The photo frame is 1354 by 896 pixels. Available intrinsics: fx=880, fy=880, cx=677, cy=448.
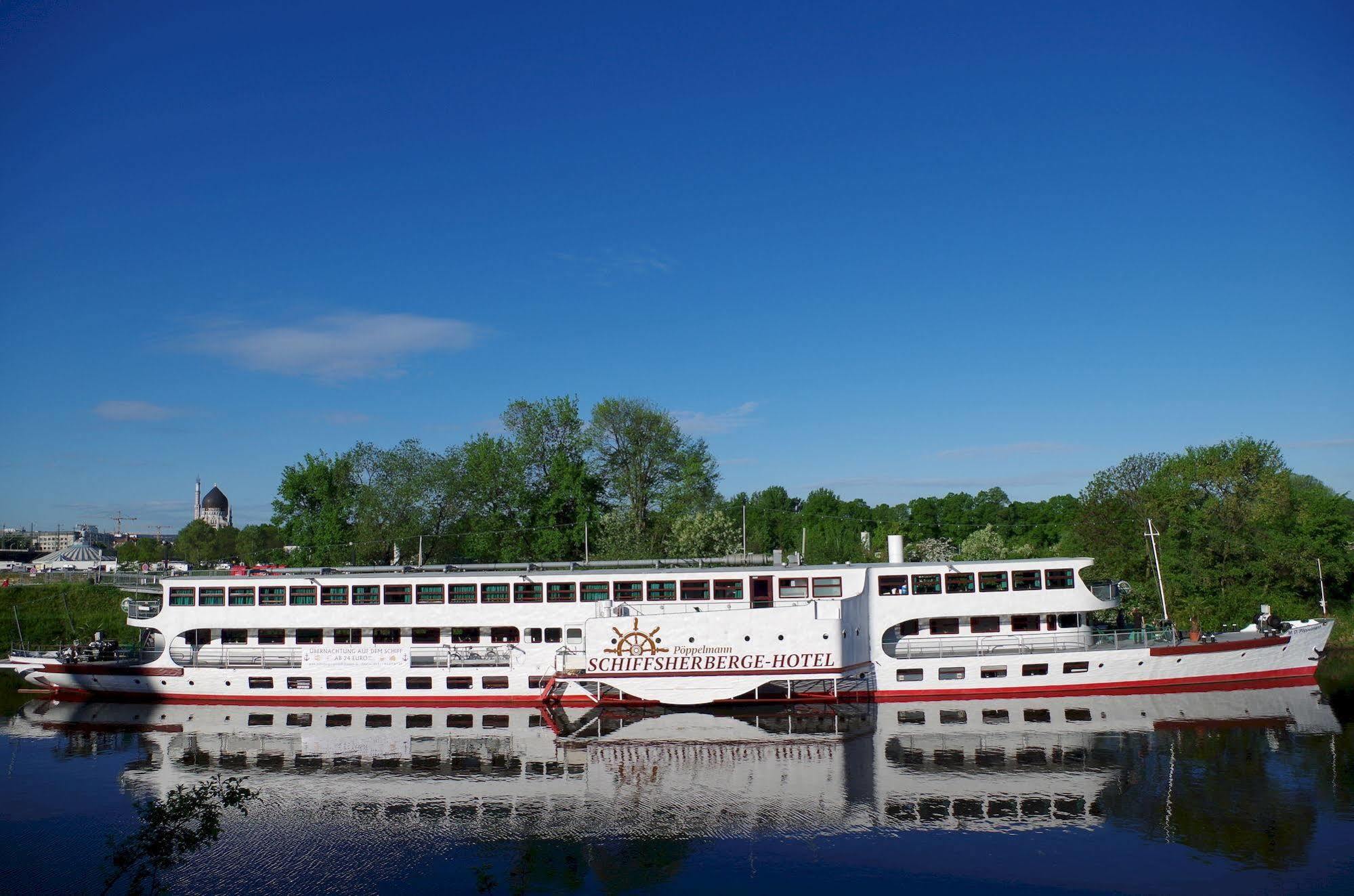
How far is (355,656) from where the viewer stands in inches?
1762

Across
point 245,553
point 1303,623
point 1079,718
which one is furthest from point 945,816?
point 245,553

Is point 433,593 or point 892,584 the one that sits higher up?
point 892,584

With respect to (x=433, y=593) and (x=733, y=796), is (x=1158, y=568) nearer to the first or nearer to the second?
(x=733, y=796)

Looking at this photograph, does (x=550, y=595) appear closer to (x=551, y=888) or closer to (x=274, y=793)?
(x=274, y=793)

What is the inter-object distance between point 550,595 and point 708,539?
93.9 feet

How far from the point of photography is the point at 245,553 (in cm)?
15200

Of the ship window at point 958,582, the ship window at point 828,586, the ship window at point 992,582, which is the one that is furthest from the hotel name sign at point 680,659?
the ship window at point 992,582

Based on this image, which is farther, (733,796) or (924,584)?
→ (924,584)

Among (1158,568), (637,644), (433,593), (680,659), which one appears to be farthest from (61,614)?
(1158,568)

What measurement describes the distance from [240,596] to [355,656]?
290 inches

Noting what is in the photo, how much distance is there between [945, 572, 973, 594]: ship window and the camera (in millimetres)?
43812

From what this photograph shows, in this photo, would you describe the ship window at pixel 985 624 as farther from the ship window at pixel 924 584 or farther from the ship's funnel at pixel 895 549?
the ship's funnel at pixel 895 549

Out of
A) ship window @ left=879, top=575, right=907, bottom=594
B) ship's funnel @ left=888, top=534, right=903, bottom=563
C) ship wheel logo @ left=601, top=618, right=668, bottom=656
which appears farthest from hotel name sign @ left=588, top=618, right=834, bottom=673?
ship's funnel @ left=888, top=534, right=903, bottom=563

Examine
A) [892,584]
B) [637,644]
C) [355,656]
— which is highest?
[892,584]
